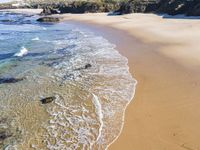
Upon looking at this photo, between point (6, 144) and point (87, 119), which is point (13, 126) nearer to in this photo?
point (6, 144)

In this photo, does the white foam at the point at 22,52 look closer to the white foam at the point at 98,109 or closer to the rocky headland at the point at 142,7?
the white foam at the point at 98,109

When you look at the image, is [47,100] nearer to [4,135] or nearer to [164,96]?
[4,135]

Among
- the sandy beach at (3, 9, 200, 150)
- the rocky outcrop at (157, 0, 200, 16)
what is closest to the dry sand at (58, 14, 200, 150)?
the sandy beach at (3, 9, 200, 150)

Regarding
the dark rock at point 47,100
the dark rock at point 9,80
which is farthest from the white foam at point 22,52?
the dark rock at point 47,100

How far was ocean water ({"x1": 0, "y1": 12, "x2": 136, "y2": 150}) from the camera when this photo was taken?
10.4 metres

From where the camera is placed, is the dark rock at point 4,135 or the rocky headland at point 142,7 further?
the rocky headland at point 142,7

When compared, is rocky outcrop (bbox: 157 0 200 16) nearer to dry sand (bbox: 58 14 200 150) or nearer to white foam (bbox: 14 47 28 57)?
dry sand (bbox: 58 14 200 150)

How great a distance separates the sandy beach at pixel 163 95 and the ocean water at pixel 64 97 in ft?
1.88

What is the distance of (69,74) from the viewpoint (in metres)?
17.4

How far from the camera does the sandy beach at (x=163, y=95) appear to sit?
960 cm

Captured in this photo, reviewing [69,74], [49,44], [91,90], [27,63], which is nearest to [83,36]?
[49,44]

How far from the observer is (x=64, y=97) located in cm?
1406

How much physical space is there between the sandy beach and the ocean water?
572 millimetres

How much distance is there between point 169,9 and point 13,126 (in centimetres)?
3860
